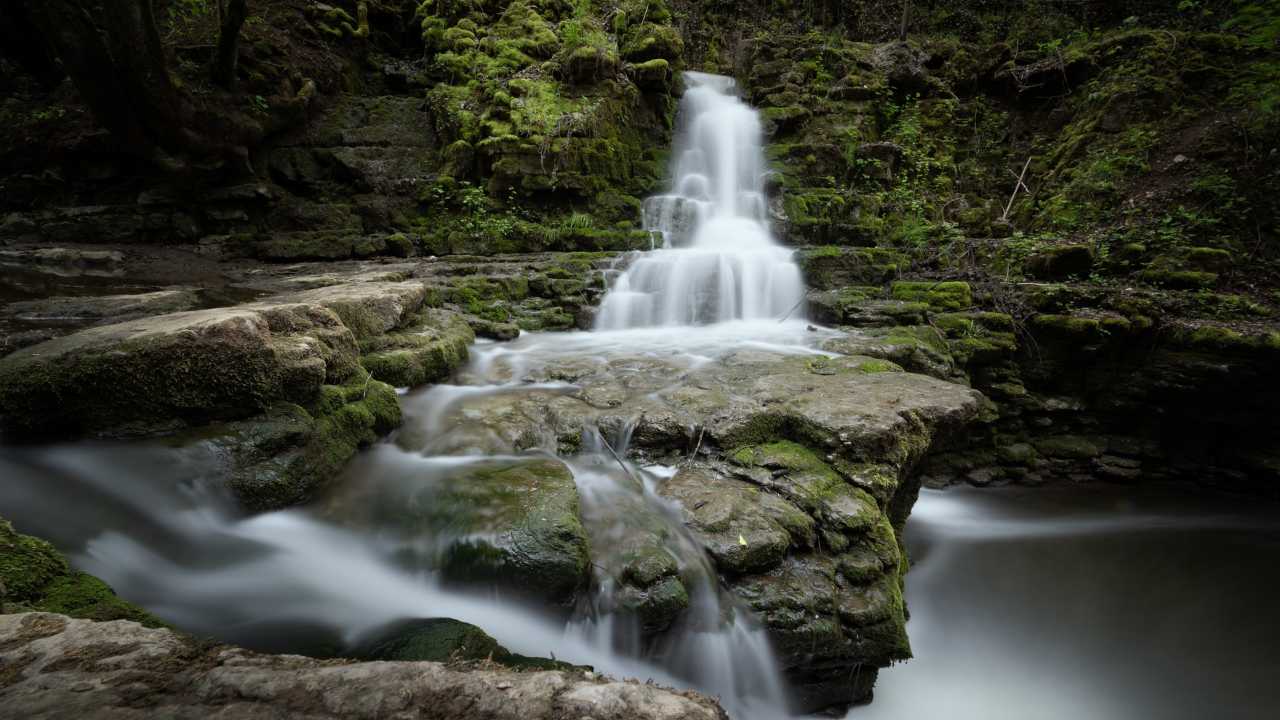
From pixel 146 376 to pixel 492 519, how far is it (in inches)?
80.2

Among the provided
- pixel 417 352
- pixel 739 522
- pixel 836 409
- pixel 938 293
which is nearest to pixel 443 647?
pixel 739 522

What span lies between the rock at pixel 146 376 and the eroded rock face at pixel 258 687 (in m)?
1.80

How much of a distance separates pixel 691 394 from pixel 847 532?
1610 mm

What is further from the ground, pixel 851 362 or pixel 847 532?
pixel 851 362

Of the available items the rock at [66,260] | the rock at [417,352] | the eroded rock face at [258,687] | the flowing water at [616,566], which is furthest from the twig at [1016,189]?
the rock at [66,260]

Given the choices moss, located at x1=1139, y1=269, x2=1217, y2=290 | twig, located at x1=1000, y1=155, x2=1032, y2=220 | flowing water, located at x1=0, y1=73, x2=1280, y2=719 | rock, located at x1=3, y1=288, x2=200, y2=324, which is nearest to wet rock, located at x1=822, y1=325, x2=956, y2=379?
flowing water, located at x1=0, y1=73, x2=1280, y2=719

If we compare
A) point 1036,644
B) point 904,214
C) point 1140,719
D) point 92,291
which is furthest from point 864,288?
point 92,291

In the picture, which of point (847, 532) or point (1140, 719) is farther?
point (1140, 719)

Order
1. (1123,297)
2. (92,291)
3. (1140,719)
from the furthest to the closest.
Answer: (1123,297)
(92,291)
(1140,719)

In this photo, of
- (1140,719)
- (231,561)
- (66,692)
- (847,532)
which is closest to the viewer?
(66,692)

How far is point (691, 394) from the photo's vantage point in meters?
4.06

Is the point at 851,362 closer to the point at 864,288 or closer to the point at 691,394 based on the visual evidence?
the point at 691,394

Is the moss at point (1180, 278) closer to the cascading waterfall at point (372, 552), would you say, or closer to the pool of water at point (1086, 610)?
the pool of water at point (1086, 610)

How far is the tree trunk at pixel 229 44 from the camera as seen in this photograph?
25.7ft
